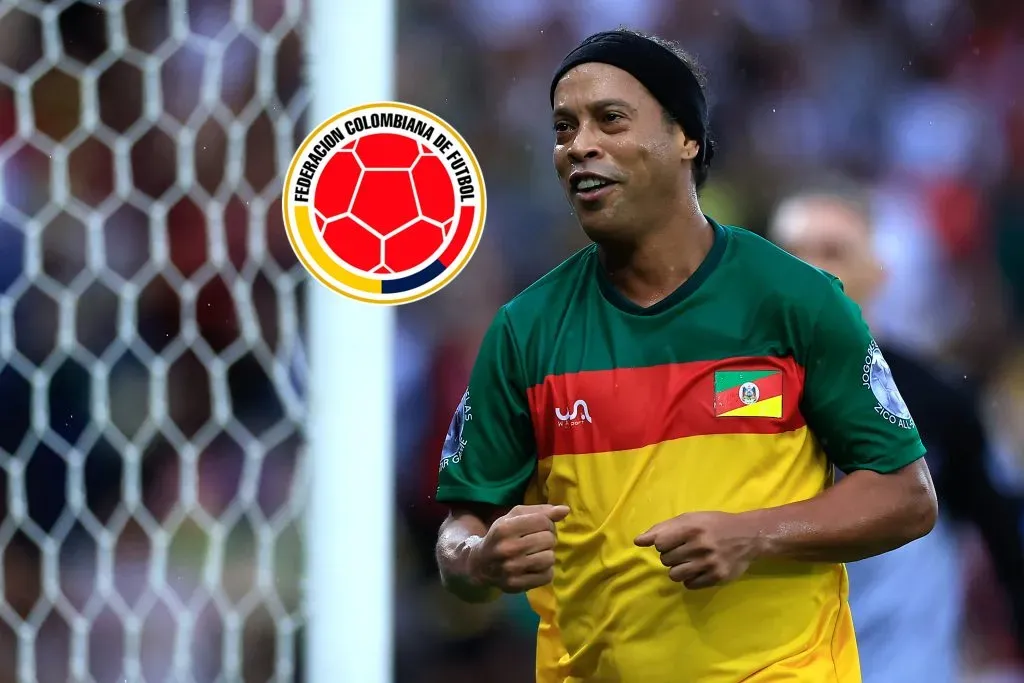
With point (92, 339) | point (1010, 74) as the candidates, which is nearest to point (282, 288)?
point (92, 339)

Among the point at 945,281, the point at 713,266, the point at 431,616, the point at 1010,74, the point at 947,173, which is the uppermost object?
the point at 1010,74

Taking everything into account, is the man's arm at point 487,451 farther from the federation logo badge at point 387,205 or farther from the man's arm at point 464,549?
the federation logo badge at point 387,205

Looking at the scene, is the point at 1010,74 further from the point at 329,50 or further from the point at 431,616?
the point at 431,616

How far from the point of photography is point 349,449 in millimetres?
1619

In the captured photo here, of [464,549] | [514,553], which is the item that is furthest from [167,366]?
[514,553]

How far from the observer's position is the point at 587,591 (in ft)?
3.58

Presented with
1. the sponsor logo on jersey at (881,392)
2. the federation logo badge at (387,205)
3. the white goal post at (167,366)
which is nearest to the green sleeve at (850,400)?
the sponsor logo on jersey at (881,392)

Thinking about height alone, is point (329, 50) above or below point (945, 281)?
above

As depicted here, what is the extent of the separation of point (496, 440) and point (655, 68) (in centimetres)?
36

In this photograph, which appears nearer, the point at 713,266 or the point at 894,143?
the point at 713,266

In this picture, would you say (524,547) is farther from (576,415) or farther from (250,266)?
(250,266)

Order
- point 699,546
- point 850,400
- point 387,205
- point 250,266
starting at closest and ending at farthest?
point 699,546 < point 850,400 < point 387,205 < point 250,266

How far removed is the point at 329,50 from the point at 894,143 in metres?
0.76

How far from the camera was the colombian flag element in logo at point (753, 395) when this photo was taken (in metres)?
1.06
